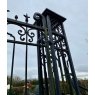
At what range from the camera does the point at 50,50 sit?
281cm

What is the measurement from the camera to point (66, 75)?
11.1 ft

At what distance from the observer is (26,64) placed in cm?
261

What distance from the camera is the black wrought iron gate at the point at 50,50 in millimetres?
2596

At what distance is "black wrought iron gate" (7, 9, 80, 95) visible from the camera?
2.60 metres

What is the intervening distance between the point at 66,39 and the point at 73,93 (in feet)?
3.25

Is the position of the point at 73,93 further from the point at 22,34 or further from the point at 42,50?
the point at 22,34
